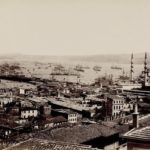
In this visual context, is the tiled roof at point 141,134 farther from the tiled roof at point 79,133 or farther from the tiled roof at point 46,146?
the tiled roof at point 79,133

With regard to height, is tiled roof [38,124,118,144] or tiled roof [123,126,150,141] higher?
tiled roof [123,126,150,141]

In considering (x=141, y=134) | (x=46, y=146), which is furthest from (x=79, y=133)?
(x=141, y=134)

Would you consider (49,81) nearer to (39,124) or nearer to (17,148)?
(39,124)

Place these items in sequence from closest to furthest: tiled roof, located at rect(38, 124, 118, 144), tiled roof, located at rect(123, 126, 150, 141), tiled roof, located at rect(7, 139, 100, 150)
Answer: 1. tiled roof, located at rect(123, 126, 150, 141)
2. tiled roof, located at rect(7, 139, 100, 150)
3. tiled roof, located at rect(38, 124, 118, 144)

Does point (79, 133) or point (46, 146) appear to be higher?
point (46, 146)

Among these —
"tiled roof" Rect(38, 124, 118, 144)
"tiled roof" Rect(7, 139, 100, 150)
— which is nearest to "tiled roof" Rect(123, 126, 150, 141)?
"tiled roof" Rect(7, 139, 100, 150)

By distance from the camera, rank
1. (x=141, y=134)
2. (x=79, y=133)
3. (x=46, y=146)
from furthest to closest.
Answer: (x=79, y=133) < (x=46, y=146) < (x=141, y=134)

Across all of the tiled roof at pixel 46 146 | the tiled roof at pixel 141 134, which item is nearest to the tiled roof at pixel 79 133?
the tiled roof at pixel 46 146

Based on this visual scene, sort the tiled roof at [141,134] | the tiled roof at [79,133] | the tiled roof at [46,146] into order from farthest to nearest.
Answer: the tiled roof at [79,133] < the tiled roof at [46,146] < the tiled roof at [141,134]

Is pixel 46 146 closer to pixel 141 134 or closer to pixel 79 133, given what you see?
pixel 141 134

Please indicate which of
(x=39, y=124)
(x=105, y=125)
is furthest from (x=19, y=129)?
(x=105, y=125)

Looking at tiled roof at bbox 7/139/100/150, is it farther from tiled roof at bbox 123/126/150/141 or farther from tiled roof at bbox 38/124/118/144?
tiled roof at bbox 38/124/118/144

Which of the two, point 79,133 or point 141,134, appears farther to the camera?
point 79,133
